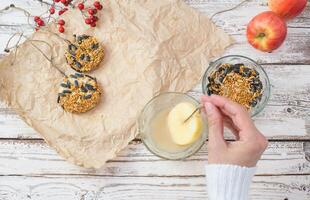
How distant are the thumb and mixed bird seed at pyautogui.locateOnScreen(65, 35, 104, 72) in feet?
1.25

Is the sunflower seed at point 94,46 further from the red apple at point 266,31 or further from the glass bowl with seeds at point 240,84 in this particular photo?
the red apple at point 266,31

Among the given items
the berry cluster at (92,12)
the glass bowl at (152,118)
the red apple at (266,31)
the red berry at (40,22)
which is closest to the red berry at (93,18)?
the berry cluster at (92,12)

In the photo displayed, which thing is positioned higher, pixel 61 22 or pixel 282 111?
pixel 61 22

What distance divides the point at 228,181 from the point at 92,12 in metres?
0.62

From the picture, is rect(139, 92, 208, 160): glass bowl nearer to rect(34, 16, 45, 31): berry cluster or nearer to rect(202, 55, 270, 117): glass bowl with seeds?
rect(202, 55, 270, 117): glass bowl with seeds

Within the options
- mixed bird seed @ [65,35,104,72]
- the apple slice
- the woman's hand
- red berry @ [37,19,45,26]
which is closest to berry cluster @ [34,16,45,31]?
red berry @ [37,19,45,26]

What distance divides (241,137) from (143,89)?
38cm

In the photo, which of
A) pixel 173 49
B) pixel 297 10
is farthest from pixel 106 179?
pixel 297 10

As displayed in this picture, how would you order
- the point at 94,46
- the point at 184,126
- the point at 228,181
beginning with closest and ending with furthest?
the point at 228,181 → the point at 184,126 → the point at 94,46

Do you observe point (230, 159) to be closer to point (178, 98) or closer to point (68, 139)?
point (178, 98)

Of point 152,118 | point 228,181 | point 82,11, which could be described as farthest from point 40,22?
point 228,181

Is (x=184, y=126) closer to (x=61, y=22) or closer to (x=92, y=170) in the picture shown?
(x=92, y=170)

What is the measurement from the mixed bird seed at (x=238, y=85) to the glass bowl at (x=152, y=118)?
0.08m

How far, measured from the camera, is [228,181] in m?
1.09
